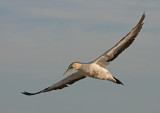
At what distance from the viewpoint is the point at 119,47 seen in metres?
35.7

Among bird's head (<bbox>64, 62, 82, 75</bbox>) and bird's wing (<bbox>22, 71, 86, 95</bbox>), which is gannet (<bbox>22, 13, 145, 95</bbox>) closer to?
bird's head (<bbox>64, 62, 82, 75</bbox>)

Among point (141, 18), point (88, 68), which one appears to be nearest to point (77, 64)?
point (88, 68)

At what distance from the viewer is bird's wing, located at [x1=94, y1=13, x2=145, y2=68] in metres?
35.2

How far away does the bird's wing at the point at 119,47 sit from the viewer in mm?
35188

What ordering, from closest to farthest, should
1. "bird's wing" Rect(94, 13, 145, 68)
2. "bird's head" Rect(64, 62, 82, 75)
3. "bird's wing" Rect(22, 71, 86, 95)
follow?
"bird's head" Rect(64, 62, 82, 75) < "bird's wing" Rect(94, 13, 145, 68) < "bird's wing" Rect(22, 71, 86, 95)

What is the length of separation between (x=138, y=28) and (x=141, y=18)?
0.74 meters

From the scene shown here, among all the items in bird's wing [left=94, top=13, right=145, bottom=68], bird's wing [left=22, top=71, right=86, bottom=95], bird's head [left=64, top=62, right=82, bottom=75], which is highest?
bird's wing [left=94, top=13, right=145, bottom=68]

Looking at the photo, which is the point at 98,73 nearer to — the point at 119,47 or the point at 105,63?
the point at 105,63

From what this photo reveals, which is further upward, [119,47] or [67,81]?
[119,47]

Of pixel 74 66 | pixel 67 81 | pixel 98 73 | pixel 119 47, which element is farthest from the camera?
pixel 67 81

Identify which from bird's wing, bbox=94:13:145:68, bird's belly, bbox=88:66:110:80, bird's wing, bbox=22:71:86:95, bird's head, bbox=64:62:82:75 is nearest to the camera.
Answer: bird's head, bbox=64:62:82:75

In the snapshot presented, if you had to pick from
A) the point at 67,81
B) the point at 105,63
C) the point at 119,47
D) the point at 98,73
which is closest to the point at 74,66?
the point at 98,73

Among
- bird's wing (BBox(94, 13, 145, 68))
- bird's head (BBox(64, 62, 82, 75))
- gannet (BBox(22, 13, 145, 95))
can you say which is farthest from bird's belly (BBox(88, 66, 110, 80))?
bird's head (BBox(64, 62, 82, 75))

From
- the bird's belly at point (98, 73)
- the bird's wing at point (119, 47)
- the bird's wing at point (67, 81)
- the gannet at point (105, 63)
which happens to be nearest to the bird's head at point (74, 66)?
the gannet at point (105, 63)
